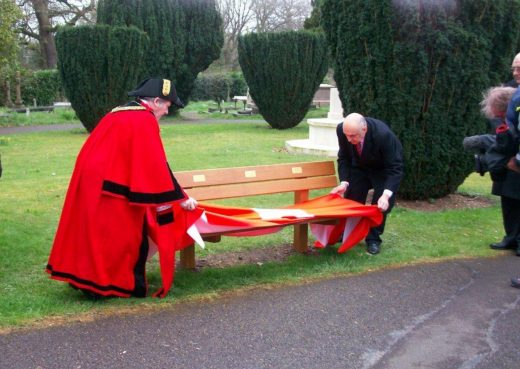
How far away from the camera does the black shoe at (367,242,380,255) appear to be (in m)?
5.65

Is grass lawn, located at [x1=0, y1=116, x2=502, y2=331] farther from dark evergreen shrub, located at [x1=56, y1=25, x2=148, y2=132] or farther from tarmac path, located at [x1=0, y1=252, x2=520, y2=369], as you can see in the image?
dark evergreen shrub, located at [x1=56, y1=25, x2=148, y2=132]

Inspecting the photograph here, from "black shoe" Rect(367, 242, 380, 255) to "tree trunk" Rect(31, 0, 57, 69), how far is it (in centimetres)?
3346

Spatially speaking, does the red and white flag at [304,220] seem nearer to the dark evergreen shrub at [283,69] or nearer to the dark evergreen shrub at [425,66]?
the dark evergreen shrub at [425,66]

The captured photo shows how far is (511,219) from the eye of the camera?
19.2 feet

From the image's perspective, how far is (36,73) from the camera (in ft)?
97.8

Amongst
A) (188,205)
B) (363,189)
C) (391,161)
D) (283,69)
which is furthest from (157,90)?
(283,69)

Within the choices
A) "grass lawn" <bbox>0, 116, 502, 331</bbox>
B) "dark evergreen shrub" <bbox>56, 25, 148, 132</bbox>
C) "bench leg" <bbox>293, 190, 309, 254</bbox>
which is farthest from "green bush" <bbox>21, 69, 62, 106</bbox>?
"bench leg" <bbox>293, 190, 309, 254</bbox>

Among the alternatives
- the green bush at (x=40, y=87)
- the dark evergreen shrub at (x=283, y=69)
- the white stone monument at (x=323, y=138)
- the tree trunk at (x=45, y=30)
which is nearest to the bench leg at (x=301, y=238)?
the white stone monument at (x=323, y=138)

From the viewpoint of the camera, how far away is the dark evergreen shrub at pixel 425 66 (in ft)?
23.1

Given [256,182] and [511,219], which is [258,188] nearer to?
[256,182]

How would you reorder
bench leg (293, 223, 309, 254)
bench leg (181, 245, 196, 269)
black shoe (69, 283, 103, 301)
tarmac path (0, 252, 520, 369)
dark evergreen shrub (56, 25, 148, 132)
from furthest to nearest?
1. dark evergreen shrub (56, 25, 148, 132)
2. bench leg (293, 223, 309, 254)
3. bench leg (181, 245, 196, 269)
4. black shoe (69, 283, 103, 301)
5. tarmac path (0, 252, 520, 369)

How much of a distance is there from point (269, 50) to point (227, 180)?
14638mm

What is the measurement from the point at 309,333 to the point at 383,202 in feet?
5.58

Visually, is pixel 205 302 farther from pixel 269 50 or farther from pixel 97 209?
pixel 269 50
